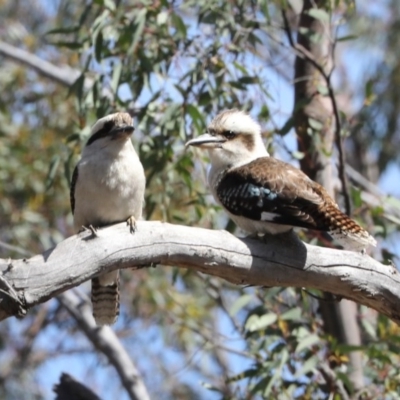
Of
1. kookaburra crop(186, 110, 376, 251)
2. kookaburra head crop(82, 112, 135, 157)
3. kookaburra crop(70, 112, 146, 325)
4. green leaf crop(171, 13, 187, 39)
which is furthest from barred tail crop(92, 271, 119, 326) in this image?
green leaf crop(171, 13, 187, 39)

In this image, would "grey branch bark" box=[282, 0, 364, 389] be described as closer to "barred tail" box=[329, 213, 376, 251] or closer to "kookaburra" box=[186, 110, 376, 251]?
"kookaburra" box=[186, 110, 376, 251]

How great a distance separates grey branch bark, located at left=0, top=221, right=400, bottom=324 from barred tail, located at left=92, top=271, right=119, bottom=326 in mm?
894

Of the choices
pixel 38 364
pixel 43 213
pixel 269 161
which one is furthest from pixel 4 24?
pixel 269 161

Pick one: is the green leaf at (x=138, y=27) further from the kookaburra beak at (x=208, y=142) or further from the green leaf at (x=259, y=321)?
the green leaf at (x=259, y=321)

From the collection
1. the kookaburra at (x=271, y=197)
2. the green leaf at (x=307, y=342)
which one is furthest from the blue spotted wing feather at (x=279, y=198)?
the green leaf at (x=307, y=342)

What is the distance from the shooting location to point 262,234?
3.30 meters

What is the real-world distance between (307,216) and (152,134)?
1.55m

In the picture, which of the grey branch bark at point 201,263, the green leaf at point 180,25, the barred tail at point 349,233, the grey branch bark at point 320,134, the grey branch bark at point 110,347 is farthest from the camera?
the grey branch bark at point 110,347

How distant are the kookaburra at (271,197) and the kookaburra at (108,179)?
10.3 inches

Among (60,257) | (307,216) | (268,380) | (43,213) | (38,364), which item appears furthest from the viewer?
(38,364)

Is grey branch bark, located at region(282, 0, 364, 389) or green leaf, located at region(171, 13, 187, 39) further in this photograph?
grey branch bark, located at region(282, 0, 364, 389)

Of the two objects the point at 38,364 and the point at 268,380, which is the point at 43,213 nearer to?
the point at 38,364

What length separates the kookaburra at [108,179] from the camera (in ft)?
11.9

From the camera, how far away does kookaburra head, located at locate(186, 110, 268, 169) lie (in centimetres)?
363
